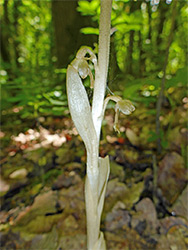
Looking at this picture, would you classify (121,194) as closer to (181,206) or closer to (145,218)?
(145,218)

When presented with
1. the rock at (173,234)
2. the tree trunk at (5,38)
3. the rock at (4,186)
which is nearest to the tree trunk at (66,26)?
the tree trunk at (5,38)

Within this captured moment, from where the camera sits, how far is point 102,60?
0.46 metres

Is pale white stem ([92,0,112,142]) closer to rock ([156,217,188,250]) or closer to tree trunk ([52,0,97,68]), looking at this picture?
rock ([156,217,188,250])

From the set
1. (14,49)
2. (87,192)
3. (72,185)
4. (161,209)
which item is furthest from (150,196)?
(14,49)

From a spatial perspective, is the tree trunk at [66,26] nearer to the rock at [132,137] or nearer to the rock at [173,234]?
the rock at [132,137]

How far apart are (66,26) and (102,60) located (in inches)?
69.7

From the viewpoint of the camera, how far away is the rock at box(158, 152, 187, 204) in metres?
0.99

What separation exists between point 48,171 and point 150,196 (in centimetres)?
65

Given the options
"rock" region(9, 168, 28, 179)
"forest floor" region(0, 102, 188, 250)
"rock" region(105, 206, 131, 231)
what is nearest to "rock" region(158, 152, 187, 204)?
"forest floor" region(0, 102, 188, 250)

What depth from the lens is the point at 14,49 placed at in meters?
3.06

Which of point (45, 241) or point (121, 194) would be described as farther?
point (121, 194)

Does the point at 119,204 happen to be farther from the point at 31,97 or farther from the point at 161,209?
the point at 31,97

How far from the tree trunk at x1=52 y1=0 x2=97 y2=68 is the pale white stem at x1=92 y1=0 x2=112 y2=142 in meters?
1.41

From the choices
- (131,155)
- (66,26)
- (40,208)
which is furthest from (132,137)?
(66,26)
